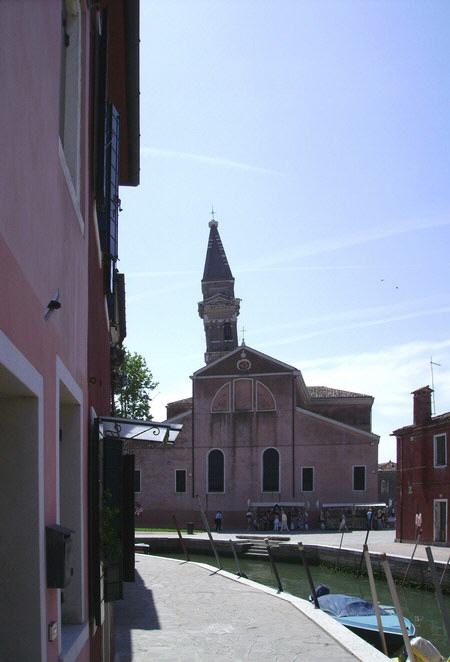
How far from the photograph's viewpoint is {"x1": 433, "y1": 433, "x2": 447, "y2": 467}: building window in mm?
31045

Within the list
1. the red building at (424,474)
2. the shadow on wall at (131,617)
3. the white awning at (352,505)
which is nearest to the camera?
the shadow on wall at (131,617)

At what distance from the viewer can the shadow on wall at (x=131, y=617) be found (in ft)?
33.9

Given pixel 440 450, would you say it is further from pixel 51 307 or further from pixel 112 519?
pixel 51 307

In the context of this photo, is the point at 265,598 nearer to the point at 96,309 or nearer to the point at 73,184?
the point at 96,309

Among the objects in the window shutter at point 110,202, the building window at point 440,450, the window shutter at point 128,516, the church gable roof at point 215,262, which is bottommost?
the building window at point 440,450

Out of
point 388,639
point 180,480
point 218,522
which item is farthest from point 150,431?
point 180,480

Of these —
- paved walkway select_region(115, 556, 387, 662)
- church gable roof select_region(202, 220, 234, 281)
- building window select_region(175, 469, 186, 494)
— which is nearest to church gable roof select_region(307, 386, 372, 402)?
building window select_region(175, 469, 186, 494)

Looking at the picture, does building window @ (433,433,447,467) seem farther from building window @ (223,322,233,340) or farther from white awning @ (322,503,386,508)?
building window @ (223,322,233,340)

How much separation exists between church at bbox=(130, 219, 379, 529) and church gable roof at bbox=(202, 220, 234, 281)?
2177 centimetres

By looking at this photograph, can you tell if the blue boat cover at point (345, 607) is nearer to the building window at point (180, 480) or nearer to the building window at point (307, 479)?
the building window at point (307, 479)

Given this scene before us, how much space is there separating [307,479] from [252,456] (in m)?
3.20

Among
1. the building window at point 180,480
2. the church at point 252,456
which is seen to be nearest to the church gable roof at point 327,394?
the church at point 252,456

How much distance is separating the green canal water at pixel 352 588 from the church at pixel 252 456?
14157mm

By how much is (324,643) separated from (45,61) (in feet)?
27.8
